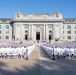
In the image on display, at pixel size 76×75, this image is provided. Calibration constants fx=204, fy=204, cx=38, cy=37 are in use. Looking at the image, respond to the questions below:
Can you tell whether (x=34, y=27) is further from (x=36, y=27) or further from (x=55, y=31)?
(x=55, y=31)

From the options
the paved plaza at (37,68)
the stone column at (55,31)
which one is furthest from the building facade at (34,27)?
the paved plaza at (37,68)

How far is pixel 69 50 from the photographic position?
75.6 ft

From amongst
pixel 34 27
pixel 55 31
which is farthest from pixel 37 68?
pixel 34 27

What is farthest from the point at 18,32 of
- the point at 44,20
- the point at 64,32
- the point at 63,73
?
the point at 63,73

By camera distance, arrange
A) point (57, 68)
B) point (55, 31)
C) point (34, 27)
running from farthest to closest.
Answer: point (34, 27) → point (55, 31) → point (57, 68)

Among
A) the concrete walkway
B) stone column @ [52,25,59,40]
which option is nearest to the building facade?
stone column @ [52,25,59,40]

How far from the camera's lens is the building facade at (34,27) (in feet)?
333

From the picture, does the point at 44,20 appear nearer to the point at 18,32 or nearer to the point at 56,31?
the point at 56,31

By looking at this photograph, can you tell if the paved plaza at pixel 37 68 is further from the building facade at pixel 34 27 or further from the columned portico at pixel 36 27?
the columned portico at pixel 36 27

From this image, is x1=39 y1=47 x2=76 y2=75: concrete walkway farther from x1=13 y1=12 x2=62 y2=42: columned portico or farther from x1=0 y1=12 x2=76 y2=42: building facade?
x1=13 y1=12 x2=62 y2=42: columned portico

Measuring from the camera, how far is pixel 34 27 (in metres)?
104

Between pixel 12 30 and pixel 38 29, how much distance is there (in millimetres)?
13560

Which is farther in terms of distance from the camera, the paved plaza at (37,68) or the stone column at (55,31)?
the stone column at (55,31)

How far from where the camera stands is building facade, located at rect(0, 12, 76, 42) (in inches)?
3999
